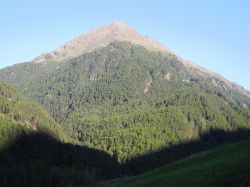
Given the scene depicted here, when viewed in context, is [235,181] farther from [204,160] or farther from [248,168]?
[204,160]

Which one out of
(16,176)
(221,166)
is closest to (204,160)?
(221,166)

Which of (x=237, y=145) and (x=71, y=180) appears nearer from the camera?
(x=71, y=180)

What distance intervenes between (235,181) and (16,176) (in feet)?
52.3

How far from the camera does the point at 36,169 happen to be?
110 ft

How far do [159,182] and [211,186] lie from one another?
22.8ft

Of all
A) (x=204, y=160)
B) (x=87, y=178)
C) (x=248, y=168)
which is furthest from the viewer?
(x=204, y=160)

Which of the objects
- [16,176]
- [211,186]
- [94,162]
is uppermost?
[94,162]

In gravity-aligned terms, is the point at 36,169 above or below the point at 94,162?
below

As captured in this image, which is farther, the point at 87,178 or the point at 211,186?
the point at 87,178

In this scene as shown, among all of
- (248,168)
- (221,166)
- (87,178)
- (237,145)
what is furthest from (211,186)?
(237,145)

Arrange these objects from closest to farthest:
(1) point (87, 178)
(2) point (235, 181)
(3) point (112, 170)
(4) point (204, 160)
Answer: (2) point (235, 181)
(1) point (87, 178)
(4) point (204, 160)
(3) point (112, 170)

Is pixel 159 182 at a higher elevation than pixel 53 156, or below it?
below

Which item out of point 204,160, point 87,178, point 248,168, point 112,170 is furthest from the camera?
point 112,170

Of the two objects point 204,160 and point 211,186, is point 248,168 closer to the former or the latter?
point 211,186
